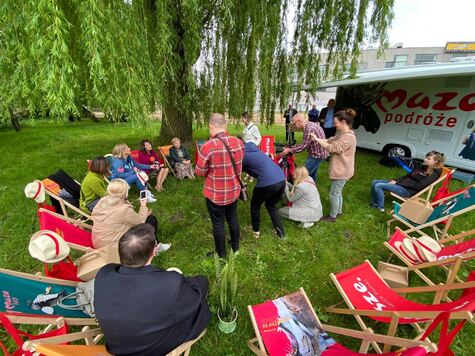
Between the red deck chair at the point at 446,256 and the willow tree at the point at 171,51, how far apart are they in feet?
12.2

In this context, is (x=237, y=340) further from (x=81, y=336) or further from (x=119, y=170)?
(x=119, y=170)

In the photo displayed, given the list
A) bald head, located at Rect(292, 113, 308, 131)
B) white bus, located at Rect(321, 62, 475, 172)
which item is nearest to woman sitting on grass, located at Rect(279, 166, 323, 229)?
bald head, located at Rect(292, 113, 308, 131)

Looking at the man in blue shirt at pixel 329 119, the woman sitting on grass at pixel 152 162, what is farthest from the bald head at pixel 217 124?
the man in blue shirt at pixel 329 119

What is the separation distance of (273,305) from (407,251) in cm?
199

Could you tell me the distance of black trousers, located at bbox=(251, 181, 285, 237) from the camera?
3304 mm

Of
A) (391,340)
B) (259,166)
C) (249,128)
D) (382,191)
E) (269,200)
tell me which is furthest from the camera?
(249,128)

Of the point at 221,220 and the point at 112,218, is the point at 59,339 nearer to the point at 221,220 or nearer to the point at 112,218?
the point at 112,218

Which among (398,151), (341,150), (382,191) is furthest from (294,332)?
(398,151)

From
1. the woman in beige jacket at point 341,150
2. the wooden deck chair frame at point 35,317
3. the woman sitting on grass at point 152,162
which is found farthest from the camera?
the woman sitting on grass at point 152,162

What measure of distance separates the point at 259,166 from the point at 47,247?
2373mm

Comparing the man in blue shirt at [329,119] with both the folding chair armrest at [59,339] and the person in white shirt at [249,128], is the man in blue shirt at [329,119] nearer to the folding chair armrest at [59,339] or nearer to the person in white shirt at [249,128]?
the person in white shirt at [249,128]

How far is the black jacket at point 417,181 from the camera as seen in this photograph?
4.26 metres

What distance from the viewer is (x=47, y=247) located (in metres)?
2.02

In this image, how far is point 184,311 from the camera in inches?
64.6
